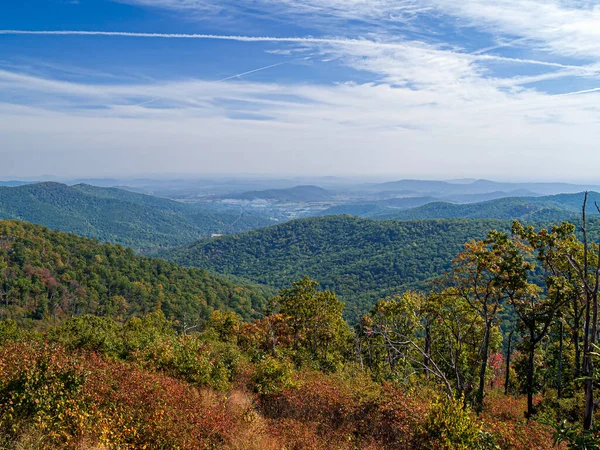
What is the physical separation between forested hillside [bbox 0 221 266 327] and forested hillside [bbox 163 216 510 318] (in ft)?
121

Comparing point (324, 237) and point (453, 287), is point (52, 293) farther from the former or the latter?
point (324, 237)

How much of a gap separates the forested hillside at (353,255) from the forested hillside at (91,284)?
1447 inches

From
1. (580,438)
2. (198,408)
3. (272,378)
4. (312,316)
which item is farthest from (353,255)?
(580,438)

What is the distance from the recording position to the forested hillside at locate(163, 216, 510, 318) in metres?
117

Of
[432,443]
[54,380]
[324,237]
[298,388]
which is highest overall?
[54,380]

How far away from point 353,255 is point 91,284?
4323 inches

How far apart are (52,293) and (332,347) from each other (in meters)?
59.7

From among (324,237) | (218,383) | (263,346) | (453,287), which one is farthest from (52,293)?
(324,237)

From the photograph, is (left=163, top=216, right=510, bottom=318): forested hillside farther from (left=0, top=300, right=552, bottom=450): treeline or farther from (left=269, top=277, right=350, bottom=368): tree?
(left=0, top=300, right=552, bottom=450): treeline

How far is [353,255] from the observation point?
159000 mm

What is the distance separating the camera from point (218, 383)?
→ 36.4 ft

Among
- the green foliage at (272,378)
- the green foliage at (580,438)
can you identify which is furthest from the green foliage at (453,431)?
the green foliage at (272,378)

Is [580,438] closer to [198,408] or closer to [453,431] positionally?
[453,431]

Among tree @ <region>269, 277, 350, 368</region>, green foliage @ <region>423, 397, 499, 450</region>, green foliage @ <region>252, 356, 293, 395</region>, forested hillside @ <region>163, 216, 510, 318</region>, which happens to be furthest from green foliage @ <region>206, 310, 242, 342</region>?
forested hillside @ <region>163, 216, 510, 318</region>
